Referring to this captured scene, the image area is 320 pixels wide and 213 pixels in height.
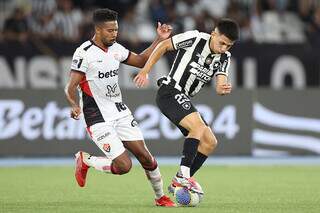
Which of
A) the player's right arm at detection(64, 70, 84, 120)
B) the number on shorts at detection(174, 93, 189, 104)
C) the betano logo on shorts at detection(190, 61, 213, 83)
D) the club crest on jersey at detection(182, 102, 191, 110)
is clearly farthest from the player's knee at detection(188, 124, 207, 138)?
the player's right arm at detection(64, 70, 84, 120)

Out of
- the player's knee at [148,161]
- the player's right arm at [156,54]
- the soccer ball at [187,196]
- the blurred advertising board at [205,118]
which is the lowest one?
the blurred advertising board at [205,118]

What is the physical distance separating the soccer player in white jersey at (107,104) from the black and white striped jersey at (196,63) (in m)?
0.68

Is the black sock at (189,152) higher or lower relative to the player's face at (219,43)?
lower

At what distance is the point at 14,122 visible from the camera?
18.2m

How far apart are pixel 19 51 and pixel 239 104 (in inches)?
193

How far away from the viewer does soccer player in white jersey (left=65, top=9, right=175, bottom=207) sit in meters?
10.1

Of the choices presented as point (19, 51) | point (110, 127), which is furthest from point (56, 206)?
point (19, 51)

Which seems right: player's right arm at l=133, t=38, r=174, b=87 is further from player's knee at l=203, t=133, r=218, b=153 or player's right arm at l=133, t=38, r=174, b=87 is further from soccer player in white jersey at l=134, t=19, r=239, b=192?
player's knee at l=203, t=133, r=218, b=153

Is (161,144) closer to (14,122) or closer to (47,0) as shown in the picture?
(14,122)

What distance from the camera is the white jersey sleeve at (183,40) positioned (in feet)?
33.9

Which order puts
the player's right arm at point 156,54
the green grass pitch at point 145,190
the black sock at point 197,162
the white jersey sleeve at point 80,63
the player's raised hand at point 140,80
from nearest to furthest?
the player's raised hand at point 140,80
the green grass pitch at point 145,190
the player's right arm at point 156,54
the white jersey sleeve at point 80,63
the black sock at point 197,162

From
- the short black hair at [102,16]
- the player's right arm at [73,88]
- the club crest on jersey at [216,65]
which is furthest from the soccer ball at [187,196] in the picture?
the short black hair at [102,16]

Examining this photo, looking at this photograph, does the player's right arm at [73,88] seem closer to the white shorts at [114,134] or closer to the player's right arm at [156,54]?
the white shorts at [114,134]

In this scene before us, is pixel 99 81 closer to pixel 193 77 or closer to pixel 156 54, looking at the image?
pixel 156 54
